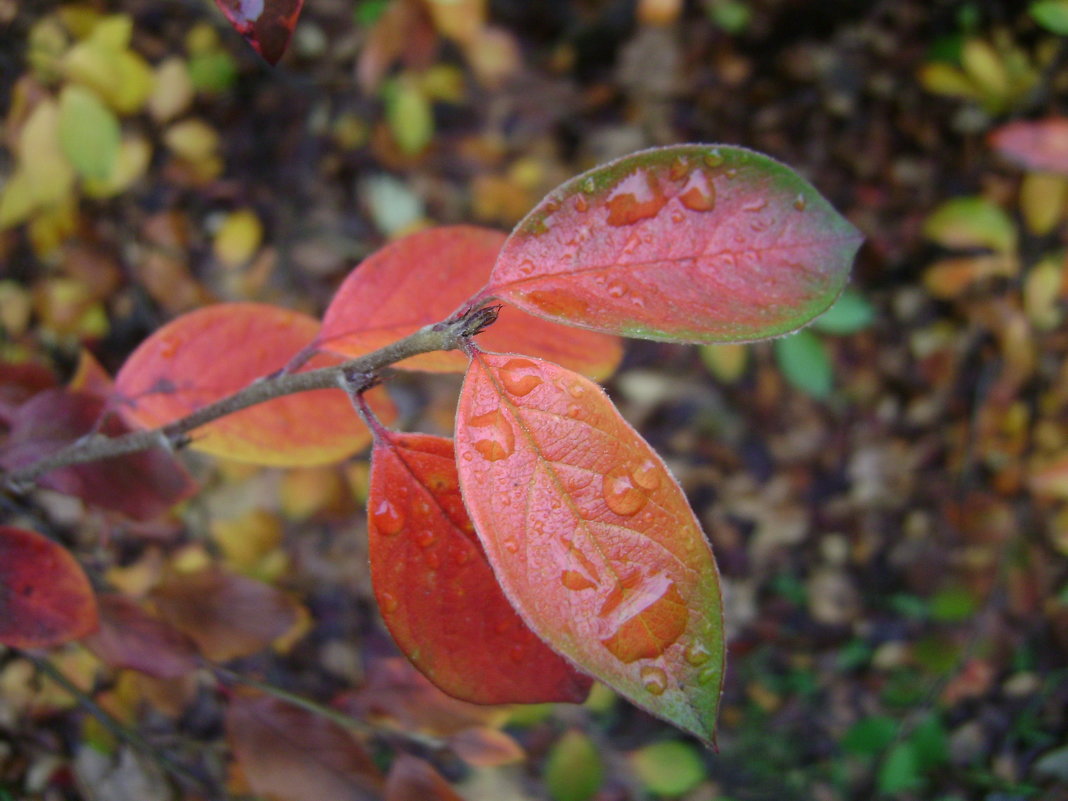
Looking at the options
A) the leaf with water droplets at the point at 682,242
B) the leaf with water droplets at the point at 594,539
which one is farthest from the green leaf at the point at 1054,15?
the leaf with water droplets at the point at 594,539

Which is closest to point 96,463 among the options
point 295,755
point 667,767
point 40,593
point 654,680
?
point 40,593

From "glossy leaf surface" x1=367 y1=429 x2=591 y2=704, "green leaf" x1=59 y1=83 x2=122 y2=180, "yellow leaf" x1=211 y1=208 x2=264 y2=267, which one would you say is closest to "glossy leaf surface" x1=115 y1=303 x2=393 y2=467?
"glossy leaf surface" x1=367 y1=429 x2=591 y2=704

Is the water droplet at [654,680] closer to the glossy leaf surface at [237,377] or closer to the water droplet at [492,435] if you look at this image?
the water droplet at [492,435]

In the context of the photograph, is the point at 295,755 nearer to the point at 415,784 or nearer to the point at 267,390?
the point at 415,784

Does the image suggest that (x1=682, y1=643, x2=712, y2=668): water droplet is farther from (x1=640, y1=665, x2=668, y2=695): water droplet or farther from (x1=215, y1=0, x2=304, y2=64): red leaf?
(x1=215, y1=0, x2=304, y2=64): red leaf

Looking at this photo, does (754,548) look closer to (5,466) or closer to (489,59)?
(489,59)

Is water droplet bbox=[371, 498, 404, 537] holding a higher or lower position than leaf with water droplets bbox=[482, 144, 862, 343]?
lower
